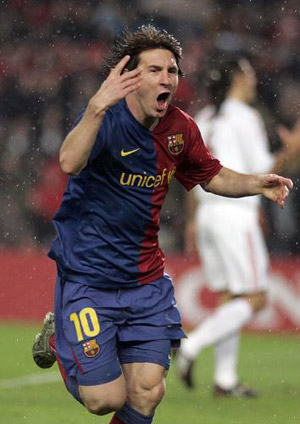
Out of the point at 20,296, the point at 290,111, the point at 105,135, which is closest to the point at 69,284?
the point at 105,135

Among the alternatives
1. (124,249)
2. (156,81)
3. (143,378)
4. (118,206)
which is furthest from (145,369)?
(156,81)

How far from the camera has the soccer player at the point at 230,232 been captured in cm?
870

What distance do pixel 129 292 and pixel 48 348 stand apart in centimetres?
82

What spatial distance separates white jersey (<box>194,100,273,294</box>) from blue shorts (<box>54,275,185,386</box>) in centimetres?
326

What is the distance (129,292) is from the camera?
5.61 metres

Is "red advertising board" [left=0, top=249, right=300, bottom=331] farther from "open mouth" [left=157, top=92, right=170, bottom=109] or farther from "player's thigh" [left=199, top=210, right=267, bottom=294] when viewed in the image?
"open mouth" [left=157, top=92, right=170, bottom=109]

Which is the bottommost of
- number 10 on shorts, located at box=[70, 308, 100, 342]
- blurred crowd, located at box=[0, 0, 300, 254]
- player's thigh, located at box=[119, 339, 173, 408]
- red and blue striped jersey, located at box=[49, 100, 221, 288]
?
blurred crowd, located at box=[0, 0, 300, 254]

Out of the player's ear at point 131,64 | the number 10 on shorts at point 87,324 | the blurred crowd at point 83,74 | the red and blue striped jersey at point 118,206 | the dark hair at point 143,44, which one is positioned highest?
the dark hair at point 143,44

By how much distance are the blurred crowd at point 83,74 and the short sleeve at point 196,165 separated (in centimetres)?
765

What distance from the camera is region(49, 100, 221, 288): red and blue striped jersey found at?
5461 mm

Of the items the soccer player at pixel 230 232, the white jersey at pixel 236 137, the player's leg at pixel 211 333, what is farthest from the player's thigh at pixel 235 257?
the white jersey at pixel 236 137

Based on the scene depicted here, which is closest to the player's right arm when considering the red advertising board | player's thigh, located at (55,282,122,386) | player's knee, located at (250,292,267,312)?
player's thigh, located at (55,282,122,386)

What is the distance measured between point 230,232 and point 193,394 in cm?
129

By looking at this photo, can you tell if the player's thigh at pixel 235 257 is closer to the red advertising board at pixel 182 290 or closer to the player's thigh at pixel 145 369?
the red advertising board at pixel 182 290
